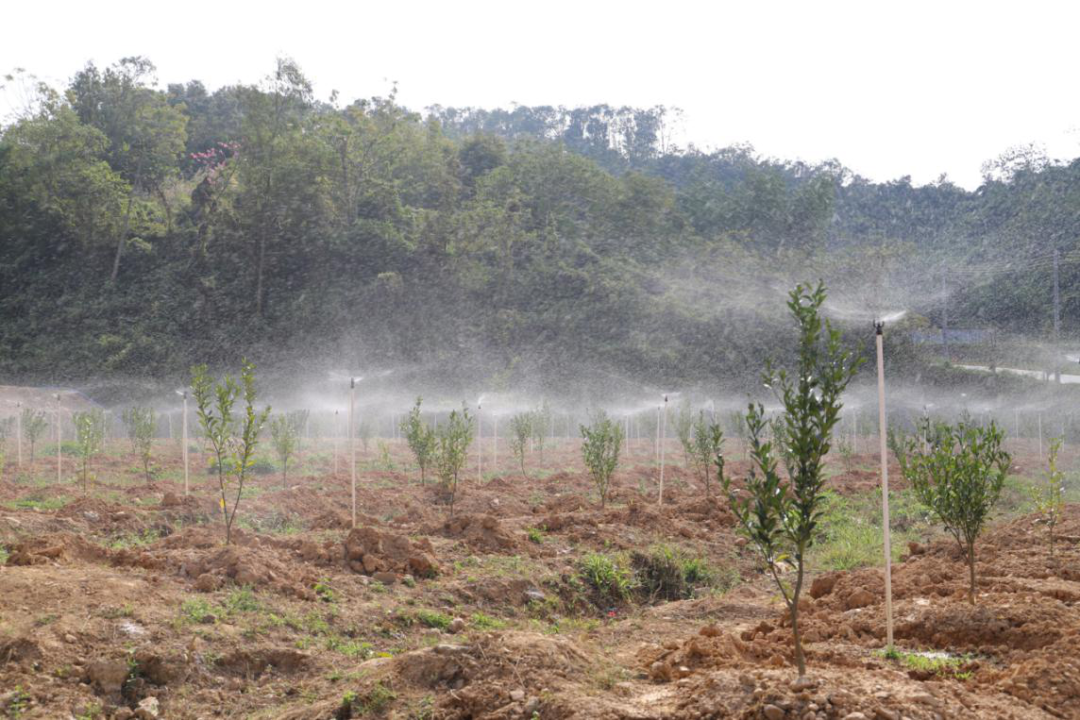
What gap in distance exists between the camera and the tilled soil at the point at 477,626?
18.3 feet

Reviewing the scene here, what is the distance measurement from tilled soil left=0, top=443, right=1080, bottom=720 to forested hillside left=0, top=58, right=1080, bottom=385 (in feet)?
113

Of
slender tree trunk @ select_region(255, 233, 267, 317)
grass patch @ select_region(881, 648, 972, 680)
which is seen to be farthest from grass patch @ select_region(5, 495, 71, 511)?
slender tree trunk @ select_region(255, 233, 267, 317)

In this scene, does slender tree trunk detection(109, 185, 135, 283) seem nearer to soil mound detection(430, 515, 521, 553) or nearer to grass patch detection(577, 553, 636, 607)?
soil mound detection(430, 515, 521, 553)

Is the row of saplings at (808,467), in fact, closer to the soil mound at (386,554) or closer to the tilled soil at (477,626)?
the tilled soil at (477,626)

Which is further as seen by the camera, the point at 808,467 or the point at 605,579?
the point at 605,579

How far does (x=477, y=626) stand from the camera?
885 centimetres

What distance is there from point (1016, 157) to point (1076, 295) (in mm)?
17963

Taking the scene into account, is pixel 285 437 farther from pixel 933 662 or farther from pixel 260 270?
pixel 260 270

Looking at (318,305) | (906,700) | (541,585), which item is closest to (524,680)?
(906,700)

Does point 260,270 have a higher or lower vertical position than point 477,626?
higher

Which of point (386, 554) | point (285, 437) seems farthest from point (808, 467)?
point (285, 437)

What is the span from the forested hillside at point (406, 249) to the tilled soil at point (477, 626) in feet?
113

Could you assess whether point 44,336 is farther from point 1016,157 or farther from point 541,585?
point 1016,157

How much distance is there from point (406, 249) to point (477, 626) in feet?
153
